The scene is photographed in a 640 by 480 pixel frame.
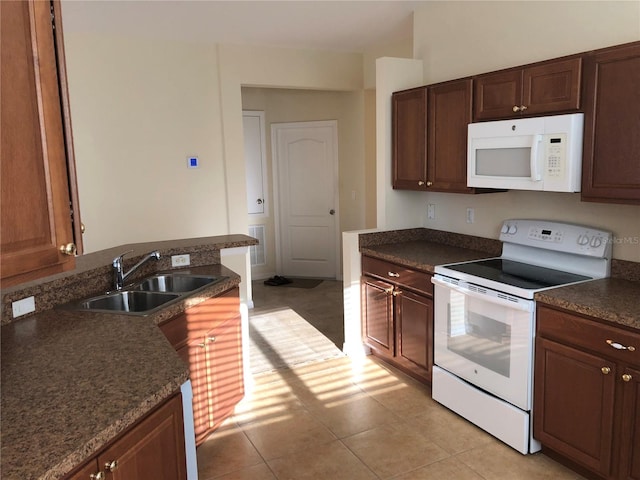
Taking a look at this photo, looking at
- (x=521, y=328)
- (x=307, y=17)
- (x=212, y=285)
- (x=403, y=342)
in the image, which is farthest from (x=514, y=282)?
(x=307, y=17)

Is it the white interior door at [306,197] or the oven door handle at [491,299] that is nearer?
the oven door handle at [491,299]

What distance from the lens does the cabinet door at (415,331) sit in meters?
3.40

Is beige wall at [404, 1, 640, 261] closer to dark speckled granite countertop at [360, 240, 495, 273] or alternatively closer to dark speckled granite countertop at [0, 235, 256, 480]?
dark speckled granite countertop at [360, 240, 495, 273]

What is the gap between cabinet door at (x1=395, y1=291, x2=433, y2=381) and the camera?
3.40 meters

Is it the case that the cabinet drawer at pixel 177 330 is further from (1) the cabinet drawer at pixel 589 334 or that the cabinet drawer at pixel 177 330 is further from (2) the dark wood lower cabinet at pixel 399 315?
(1) the cabinet drawer at pixel 589 334

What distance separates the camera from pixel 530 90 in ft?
9.45

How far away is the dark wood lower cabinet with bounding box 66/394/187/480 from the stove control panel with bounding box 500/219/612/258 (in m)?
2.32

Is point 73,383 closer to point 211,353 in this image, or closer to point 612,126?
point 211,353

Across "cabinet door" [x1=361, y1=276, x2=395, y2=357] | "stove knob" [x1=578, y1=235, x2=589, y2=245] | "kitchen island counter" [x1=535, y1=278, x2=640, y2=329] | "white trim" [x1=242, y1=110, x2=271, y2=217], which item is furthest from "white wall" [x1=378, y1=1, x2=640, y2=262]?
"white trim" [x1=242, y1=110, x2=271, y2=217]

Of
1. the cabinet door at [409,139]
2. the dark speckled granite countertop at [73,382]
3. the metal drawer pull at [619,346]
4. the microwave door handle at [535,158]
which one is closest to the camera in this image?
the dark speckled granite countertop at [73,382]

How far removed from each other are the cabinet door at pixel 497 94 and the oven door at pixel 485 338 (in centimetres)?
105

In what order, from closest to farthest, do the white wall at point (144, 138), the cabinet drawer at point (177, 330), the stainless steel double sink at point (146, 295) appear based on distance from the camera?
the cabinet drawer at point (177, 330), the stainless steel double sink at point (146, 295), the white wall at point (144, 138)

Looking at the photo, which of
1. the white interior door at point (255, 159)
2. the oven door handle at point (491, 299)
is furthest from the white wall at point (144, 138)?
the oven door handle at point (491, 299)

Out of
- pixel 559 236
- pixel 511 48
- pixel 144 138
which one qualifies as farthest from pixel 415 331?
pixel 144 138
